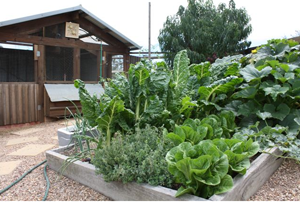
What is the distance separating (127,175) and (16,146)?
284 cm

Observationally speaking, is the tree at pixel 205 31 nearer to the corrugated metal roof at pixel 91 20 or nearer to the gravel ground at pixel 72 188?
the corrugated metal roof at pixel 91 20

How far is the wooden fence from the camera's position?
4871 millimetres

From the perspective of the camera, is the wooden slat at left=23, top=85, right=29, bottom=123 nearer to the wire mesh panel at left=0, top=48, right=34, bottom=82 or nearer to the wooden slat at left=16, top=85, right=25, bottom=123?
the wooden slat at left=16, top=85, right=25, bottom=123

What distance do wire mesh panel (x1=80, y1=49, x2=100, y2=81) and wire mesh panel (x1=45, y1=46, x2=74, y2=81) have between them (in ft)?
1.08

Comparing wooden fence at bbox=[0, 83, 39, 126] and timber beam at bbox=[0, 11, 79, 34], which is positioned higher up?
timber beam at bbox=[0, 11, 79, 34]

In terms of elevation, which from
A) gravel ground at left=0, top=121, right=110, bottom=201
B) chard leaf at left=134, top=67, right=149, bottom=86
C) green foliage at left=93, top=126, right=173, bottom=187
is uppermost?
chard leaf at left=134, top=67, right=149, bottom=86

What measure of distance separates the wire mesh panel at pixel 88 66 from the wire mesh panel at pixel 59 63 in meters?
0.33

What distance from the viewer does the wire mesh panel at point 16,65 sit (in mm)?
4988

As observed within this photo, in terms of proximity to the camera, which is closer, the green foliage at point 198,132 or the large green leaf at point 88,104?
the green foliage at point 198,132

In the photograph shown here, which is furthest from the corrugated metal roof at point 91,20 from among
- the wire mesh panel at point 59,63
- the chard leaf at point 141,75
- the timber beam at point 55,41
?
the chard leaf at point 141,75

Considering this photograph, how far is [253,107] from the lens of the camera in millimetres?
2244

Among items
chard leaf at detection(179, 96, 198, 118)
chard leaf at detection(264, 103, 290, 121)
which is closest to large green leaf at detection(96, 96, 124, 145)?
chard leaf at detection(179, 96, 198, 118)

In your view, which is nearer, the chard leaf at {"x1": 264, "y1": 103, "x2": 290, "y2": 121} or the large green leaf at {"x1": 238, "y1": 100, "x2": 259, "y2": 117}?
the chard leaf at {"x1": 264, "y1": 103, "x2": 290, "y2": 121}

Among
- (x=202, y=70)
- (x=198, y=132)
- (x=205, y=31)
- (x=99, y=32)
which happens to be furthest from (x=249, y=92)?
(x=205, y=31)
